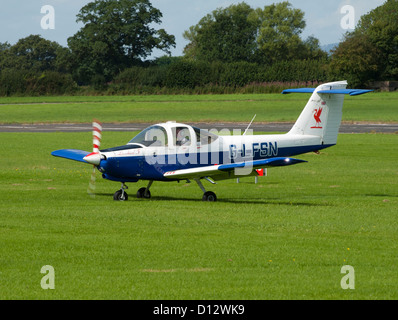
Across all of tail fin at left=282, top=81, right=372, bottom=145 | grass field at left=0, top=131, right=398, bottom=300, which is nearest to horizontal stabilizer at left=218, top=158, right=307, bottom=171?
grass field at left=0, top=131, right=398, bottom=300

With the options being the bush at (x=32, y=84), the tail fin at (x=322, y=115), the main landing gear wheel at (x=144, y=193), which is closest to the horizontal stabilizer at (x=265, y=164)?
the main landing gear wheel at (x=144, y=193)

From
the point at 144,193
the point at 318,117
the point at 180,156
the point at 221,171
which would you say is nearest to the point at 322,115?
the point at 318,117

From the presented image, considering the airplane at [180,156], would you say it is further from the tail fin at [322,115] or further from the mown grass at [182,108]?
the mown grass at [182,108]

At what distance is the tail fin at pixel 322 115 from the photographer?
20.2 m

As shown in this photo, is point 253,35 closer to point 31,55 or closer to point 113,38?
point 113,38

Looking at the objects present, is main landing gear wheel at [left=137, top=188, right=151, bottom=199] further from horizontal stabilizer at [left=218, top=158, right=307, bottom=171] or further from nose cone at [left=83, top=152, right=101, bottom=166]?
horizontal stabilizer at [left=218, top=158, right=307, bottom=171]

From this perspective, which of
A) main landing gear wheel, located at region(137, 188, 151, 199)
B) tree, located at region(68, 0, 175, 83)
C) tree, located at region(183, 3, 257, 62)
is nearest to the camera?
main landing gear wheel, located at region(137, 188, 151, 199)

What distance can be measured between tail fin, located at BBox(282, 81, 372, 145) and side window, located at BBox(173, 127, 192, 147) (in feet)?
12.6

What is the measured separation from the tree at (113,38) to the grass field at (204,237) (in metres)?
82.4

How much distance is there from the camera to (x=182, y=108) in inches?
2670

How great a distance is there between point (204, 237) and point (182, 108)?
182 feet

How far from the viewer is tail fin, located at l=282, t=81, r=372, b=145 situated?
66.2ft

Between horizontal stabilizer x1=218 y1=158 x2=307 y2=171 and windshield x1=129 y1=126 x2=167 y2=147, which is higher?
windshield x1=129 y1=126 x2=167 y2=147
